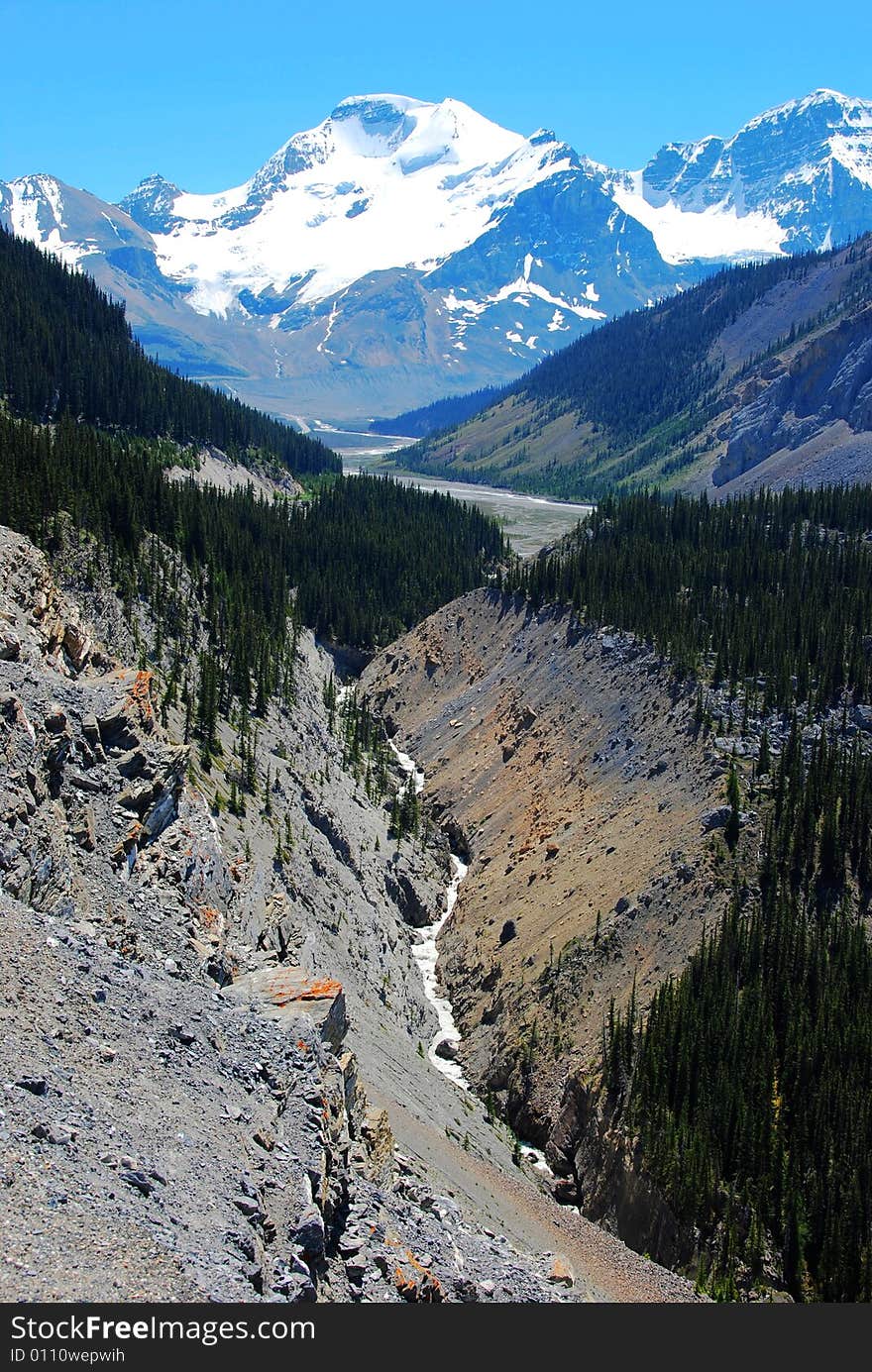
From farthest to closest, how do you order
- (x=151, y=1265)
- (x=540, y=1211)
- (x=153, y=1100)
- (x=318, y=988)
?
1. (x=540, y=1211)
2. (x=318, y=988)
3. (x=153, y=1100)
4. (x=151, y=1265)

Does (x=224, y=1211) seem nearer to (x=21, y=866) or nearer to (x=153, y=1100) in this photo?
(x=153, y=1100)

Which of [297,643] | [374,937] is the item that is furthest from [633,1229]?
[297,643]

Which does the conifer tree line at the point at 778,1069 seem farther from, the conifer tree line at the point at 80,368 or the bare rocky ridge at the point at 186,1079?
the conifer tree line at the point at 80,368

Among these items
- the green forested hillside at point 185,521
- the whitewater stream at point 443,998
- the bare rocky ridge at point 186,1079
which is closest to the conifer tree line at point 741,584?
the whitewater stream at point 443,998

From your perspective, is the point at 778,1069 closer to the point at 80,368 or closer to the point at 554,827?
the point at 554,827

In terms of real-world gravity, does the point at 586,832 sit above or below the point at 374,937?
above

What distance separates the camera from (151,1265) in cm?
2273

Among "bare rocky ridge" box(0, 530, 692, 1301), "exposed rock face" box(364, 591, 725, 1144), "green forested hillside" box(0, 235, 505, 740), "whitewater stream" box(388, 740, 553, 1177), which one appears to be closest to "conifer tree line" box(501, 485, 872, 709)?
"exposed rock face" box(364, 591, 725, 1144)

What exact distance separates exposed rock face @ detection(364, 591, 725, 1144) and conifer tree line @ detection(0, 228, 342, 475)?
66.2m

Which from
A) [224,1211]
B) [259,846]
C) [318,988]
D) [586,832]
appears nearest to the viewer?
[224,1211]

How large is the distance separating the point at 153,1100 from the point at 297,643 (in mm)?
95900

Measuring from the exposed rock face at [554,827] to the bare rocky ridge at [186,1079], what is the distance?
6750 mm

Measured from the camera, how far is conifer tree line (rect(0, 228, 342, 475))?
14812cm

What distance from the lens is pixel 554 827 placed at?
8350cm
